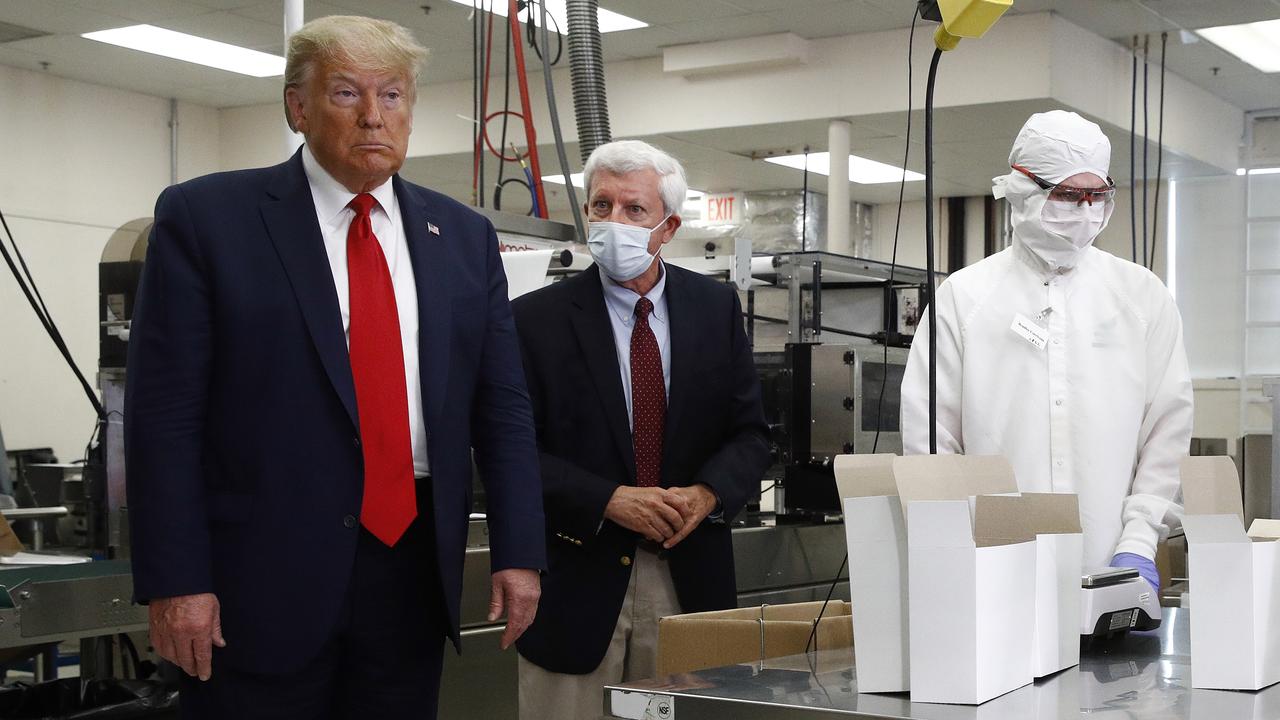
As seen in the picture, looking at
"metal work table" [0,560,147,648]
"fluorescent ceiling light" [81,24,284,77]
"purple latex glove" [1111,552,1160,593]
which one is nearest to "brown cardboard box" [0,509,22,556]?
"metal work table" [0,560,147,648]

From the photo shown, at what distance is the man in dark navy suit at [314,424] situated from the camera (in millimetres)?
1446

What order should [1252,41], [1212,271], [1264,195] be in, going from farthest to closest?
[1212,271] → [1264,195] → [1252,41]

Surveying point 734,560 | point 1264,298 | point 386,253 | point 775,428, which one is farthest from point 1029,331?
point 1264,298

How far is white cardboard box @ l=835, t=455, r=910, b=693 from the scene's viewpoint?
3.84 feet

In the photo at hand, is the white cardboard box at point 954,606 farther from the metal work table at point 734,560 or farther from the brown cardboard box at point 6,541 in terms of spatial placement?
the brown cardboard box at point 6,541

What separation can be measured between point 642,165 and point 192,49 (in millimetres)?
5948

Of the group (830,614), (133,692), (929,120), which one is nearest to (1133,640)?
(830,614)

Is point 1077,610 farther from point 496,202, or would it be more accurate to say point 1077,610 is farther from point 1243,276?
point 1243,276

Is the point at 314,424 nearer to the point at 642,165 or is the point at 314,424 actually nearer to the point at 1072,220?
the point at 642,165

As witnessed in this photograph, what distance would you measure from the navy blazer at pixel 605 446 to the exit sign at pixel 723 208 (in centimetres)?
779

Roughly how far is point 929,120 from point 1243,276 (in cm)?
844

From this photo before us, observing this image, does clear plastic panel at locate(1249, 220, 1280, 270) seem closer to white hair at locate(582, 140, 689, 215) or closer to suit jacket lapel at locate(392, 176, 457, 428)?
white hair at locate(582, 140, 689, 215)

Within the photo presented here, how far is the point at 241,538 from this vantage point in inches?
57.7

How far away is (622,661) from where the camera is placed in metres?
2.06
